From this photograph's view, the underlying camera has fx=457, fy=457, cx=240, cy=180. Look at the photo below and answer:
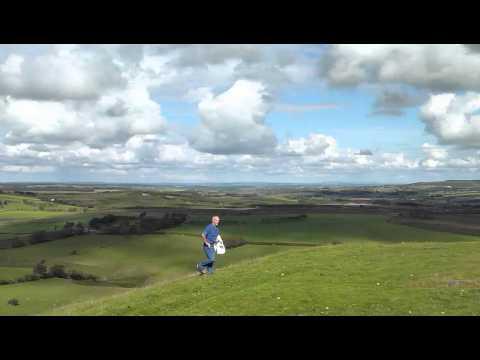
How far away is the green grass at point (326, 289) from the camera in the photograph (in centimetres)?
2041

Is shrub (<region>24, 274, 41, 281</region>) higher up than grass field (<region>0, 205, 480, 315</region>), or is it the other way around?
grass field (<region>0, 205, 480, 315</region>)

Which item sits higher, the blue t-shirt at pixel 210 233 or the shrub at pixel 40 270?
the blue t-shirt at pixel 210 233

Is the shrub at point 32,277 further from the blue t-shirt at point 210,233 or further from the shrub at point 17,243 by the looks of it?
the blue t-shirt at point 210,233

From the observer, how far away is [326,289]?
2342cm

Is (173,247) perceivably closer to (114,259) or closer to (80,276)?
(114,259)

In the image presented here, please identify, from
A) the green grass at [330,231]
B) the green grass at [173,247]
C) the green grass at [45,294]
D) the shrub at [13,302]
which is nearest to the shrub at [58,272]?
the green grass at [45,294]

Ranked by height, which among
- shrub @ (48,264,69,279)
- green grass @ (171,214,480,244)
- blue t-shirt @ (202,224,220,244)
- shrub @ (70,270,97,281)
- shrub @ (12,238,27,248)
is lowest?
shrub @ (70,270,97,281)

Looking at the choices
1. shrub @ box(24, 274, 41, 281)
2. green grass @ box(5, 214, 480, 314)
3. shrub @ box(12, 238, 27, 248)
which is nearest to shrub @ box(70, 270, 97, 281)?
green grass @ box(5, 214, 480, 314)

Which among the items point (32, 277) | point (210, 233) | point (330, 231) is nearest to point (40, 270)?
point (32, 277)

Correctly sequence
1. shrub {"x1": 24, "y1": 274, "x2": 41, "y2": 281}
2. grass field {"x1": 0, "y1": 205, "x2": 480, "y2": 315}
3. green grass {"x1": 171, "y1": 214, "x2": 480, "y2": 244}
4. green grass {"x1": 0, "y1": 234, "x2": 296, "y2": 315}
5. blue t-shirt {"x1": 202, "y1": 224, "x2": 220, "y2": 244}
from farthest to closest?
green grass {"x1": 171, "y1": 214, "x2": 480, "y2": 244} < shrub {"x1": 24, "y1": 274, "x2": 41, "y2": 281} < green grass {"x1": 0, "y1": 234, "x2": 296, "y2": 315} < blue t-shirt {"x1": 202, "y1": 224, "x2": 220, "y2": 244} < grass field {"x1": 0, "y1": 205, "x2": 480, "y2": 315}

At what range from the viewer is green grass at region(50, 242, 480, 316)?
803 inches

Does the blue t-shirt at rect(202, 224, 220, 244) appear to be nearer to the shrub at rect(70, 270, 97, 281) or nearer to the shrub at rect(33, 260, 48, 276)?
the shrub at rect(70, 270, 97, 281)
